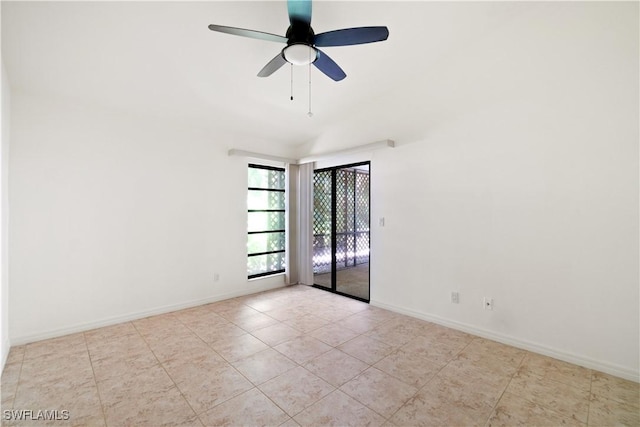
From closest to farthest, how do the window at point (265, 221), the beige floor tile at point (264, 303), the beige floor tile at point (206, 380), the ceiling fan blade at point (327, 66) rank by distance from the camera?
the beige floor tile at point (206, 380) → the ceiling fan blade at point (327, 66) → the beige floor tile at point (264, 303) → the window at point (265, 221)

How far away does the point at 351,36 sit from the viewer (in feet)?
6.37

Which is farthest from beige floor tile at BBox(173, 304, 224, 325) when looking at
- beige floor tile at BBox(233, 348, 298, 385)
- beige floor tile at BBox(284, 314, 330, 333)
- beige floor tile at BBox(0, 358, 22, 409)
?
beige floor tile at BBox(0, 358, 22, 409)

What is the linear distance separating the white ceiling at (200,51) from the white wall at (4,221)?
0.31 meters

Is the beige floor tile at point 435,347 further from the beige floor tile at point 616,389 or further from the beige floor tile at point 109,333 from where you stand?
the beige floor tile at point 109,333

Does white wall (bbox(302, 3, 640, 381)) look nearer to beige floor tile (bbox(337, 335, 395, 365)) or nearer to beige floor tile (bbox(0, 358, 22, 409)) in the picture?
beige floor tile (bbox(337, 335, 395, 365))

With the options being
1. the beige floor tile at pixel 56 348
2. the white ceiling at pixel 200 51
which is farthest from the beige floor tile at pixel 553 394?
the beige floor tile at pixel 56 348

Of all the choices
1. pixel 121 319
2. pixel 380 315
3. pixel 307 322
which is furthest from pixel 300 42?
pixel 121 319

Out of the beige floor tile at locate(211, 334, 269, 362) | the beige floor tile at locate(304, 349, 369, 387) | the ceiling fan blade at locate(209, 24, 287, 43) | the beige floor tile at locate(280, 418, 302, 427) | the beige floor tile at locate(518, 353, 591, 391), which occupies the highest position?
the ceiling fan blade at locate(209, 24, 287, 43)

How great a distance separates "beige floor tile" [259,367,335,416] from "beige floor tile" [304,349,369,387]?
0.06 meters

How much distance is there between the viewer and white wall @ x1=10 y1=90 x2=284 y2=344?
9.14 feet

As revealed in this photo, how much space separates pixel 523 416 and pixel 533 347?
1.09m

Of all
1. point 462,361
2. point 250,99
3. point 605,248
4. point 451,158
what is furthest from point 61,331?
point 605,248

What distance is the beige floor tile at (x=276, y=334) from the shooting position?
2871 millimetres

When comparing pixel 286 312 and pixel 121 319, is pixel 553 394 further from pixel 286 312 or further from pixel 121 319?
pixel 121 319
